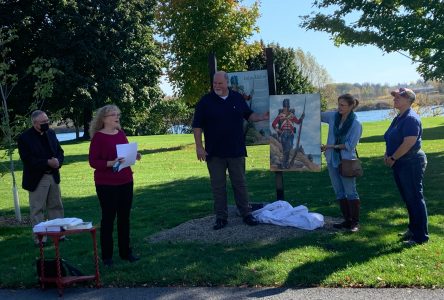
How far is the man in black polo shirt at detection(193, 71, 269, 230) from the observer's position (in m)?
7.98

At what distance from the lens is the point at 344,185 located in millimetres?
7945

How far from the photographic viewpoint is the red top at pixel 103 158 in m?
6.70

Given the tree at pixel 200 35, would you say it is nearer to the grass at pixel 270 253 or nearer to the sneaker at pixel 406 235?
the grass at pixel 270 253

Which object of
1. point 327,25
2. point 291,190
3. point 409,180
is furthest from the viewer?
point 327,25

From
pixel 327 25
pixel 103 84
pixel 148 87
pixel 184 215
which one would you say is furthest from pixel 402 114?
pixel 148 87

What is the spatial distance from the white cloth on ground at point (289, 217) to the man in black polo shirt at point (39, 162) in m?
3.17

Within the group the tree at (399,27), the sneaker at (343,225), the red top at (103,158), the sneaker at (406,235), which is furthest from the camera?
the tree at (399,27)

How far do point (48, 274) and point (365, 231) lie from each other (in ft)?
14.4

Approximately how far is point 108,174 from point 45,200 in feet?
7.71

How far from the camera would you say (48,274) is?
6.09m

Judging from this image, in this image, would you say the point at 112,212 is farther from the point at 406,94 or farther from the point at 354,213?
the point at 406,94

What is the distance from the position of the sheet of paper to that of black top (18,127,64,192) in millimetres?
2165

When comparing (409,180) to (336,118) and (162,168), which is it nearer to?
(336,118)

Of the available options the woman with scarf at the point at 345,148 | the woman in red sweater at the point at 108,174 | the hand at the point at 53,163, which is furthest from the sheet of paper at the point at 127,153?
the woman with scarf at the point at 345,148
